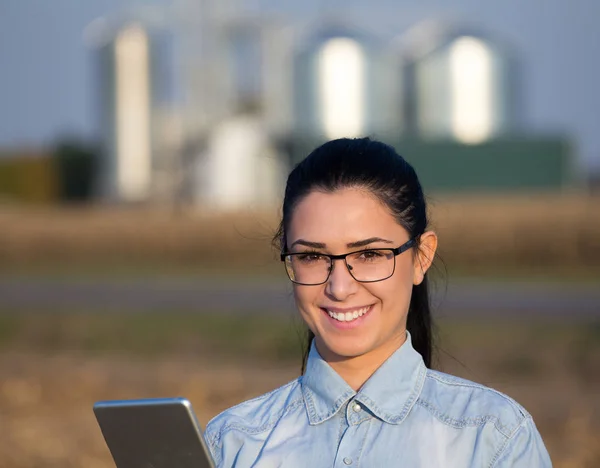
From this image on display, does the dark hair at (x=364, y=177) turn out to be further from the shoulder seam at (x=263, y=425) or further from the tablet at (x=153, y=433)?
the tablet at (x=153, y=433)

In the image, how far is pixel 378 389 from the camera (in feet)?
6.75

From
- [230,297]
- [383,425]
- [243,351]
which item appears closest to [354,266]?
[383,425]

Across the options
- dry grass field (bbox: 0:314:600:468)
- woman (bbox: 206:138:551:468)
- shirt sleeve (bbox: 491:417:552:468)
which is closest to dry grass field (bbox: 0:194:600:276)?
dry grass field (bbox: 0:314:600:468)

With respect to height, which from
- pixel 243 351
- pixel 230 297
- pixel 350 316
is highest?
pixel 350 316

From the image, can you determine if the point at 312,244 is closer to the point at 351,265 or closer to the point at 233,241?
the point at 351,265

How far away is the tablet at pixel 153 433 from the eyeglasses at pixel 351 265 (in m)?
0.41

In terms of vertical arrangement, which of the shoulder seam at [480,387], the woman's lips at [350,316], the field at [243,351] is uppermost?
the woman's lips at [350,316]

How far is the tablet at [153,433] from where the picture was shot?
1.80 m

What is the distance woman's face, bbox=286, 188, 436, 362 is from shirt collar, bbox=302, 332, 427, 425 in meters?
0.04

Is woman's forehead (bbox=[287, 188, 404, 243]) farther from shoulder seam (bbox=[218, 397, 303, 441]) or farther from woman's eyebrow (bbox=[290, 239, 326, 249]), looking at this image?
shoulder seam (bbox=[218, 397, 303, 441])

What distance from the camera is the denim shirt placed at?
1.95 meters

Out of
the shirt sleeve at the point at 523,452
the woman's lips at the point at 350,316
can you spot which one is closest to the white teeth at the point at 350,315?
the woman's lips at the point at 350,316

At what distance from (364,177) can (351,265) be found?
17 cm

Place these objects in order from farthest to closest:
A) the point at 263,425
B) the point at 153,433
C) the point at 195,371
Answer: the point at 195,371 → the point at 263,425 → the point at 153,433
